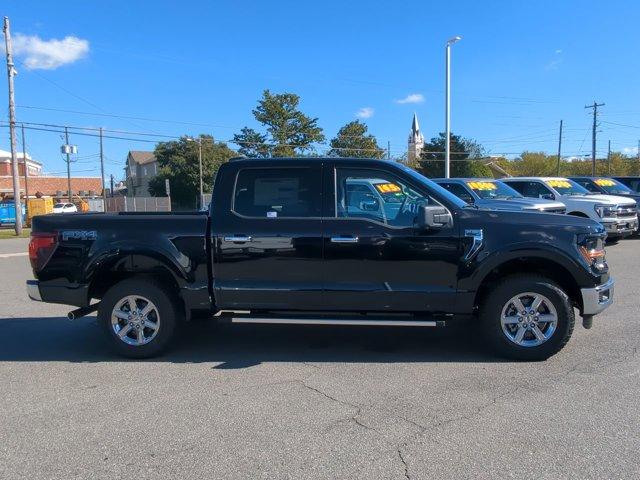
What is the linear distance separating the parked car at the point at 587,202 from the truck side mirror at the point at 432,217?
34.4 feet

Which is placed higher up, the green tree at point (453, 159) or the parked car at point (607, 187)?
the green tree at point (453, 159)

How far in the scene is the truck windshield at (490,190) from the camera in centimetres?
1362

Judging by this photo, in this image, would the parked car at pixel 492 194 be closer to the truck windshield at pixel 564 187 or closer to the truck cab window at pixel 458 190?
the truck cab window at pixel 458 190

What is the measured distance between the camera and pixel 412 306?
5.15m

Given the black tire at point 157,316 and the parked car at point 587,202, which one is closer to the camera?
the black tire at point 157,316

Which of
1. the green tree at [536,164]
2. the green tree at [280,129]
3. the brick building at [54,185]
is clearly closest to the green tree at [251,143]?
the green tree at [280,129]

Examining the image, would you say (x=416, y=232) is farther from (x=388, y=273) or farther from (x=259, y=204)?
(x=259, y=204)

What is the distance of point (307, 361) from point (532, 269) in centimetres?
239

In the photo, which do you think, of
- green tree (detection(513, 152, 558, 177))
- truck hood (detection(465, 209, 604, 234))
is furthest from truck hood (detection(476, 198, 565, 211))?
green tree (detection(513, 152, 558, 177))

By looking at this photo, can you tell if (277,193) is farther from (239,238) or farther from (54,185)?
(54,185)

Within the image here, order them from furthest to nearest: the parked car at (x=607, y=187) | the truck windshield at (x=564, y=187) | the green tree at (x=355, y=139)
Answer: the green tree at (x=355, y=139) → the parked car at (x=607, y=187) → the truck windshield at (x=564, y=187)

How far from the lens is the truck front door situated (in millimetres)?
5074

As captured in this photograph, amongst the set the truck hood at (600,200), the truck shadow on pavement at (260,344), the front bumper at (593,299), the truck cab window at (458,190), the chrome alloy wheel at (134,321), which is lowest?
the truck shadow on pavement at (260,344)

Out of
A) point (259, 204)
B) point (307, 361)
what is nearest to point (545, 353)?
point (307, 361)
